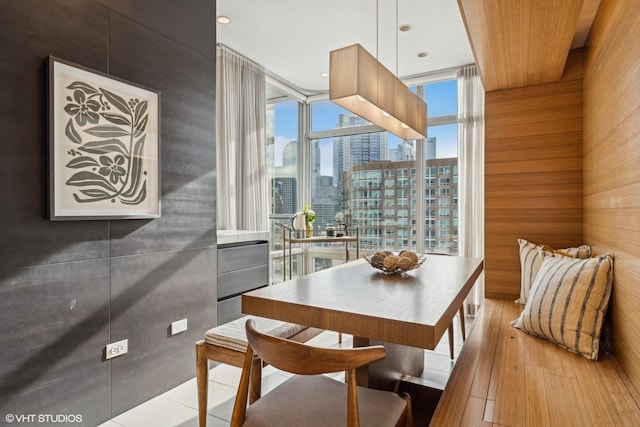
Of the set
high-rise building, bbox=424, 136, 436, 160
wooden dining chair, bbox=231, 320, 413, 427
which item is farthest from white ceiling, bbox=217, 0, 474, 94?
wooden dining chair, bbox=231, 320, 413, 427

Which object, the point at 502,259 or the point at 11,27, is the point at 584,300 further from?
the point at 11,27

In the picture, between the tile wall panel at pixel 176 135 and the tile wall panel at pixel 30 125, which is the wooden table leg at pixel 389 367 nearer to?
the tile wall panel at pixel 176 135

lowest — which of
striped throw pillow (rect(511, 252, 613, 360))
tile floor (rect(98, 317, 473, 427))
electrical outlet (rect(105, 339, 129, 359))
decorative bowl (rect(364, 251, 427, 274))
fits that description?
tile floor (rect(98, 317, 473, 427))

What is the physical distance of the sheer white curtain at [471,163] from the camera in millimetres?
4113

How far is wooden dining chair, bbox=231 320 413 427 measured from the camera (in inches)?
41.4

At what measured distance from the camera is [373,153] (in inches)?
196

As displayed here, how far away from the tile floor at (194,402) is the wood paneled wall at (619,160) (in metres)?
1.20

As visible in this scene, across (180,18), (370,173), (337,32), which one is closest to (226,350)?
(180,18)

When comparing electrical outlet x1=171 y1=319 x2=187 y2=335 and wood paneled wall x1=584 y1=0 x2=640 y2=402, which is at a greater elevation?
wood paneled wall x1=584 y1=0 x2=640 y2=402

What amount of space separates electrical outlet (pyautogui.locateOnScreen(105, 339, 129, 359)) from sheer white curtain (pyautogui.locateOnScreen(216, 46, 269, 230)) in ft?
5.86

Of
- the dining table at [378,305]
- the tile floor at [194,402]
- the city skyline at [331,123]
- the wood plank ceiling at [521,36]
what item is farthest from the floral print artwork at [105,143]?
the city skyline at [331,123]

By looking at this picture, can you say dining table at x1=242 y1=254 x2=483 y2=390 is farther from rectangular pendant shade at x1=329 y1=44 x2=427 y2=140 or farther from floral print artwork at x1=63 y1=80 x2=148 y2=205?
floral print artwork at x1=63 y1=80 x2=148 y2=205

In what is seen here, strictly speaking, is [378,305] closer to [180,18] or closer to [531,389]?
[531,389]

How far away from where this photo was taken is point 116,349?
6.85 feet
